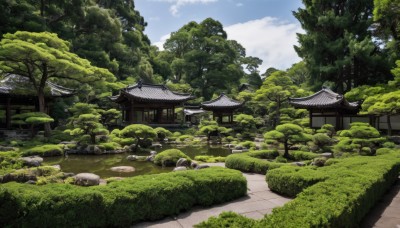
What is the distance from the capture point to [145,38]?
6875 centimetres

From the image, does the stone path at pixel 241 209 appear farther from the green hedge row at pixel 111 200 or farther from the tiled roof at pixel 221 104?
the tiled roof at pixel 221 104

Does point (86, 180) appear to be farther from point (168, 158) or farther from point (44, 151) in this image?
point (44, 151)

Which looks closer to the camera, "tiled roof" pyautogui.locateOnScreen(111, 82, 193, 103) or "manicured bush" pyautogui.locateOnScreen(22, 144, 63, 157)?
"manicured bush" pyautogui.locateOnScreen(22, 144, 63, 157)

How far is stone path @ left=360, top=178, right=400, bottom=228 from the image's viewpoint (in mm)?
5791

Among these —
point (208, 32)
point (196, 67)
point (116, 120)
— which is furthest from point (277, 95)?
point (208, 32)

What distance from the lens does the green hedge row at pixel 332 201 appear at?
163 inches

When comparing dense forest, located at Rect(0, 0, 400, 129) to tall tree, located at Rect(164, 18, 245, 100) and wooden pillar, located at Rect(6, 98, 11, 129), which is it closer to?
tall tree, located at Rect(164, 18, 245, 100)

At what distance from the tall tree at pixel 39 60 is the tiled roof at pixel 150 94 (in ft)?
20.8

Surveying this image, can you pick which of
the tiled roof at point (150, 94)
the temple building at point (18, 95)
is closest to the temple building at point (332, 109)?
the tiled roof at point (150, 94)

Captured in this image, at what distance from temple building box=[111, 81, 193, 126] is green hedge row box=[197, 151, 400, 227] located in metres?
22.8

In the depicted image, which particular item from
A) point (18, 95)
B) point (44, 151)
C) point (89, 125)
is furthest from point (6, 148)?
point (18, 95)

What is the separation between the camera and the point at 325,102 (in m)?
25.0

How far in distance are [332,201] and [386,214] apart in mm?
2586

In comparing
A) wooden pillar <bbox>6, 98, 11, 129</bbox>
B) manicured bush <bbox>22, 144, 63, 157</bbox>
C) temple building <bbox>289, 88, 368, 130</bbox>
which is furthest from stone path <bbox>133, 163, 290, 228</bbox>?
wooden pillar <bbox>6, 98, 11, 129</bbox>
